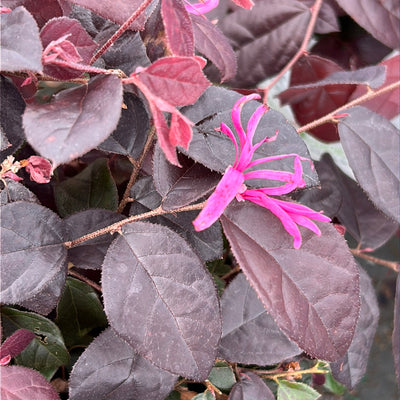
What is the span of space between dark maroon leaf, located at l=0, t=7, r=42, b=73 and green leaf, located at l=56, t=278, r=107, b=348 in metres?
0.26

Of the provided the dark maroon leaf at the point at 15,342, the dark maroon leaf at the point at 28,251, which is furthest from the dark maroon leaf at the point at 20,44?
the dark maroon leaf at the point at 15,342

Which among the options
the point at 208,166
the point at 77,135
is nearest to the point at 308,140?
the point at 208,166

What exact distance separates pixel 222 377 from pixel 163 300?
19cm

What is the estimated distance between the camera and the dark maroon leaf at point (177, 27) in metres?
0.33

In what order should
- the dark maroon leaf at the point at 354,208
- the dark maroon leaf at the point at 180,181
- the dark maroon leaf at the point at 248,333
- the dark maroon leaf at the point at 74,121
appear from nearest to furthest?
the dark maroon leaf at the point at 74,121 → the dark maroon leaf at the point at 180,181 → the dark maroon leaf at the point at 248,333 → the dark maroon leaf at the point at 354,208

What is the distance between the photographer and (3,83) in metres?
0.38

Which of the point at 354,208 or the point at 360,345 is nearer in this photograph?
the point at 360,345

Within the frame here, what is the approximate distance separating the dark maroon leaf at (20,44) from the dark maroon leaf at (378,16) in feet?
1.48

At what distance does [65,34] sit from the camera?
36 cm

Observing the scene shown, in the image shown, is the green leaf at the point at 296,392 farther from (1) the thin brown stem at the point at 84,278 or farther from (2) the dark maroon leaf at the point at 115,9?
(2) the dark maroon leaf at the point at 115,9

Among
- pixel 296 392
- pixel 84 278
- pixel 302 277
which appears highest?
pixel 302 277

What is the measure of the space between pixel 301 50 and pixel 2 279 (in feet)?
1.65

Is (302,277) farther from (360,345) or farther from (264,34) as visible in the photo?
(264,34)

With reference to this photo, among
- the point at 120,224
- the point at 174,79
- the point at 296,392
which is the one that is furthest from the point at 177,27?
the point at 296,392
